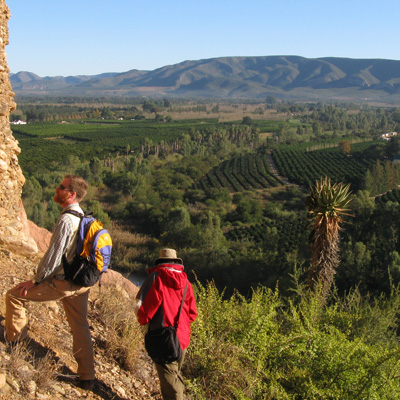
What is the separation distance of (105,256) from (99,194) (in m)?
42.3

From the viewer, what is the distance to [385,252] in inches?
853

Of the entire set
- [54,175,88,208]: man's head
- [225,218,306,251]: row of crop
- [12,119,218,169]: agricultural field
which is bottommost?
[225,218,306,251]: row of crop

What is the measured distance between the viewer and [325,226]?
30.0ft

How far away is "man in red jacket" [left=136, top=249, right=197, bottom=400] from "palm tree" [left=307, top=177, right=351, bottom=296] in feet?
20.5

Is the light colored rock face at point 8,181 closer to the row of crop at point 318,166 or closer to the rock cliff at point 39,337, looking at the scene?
the rock cliff at point 39,337

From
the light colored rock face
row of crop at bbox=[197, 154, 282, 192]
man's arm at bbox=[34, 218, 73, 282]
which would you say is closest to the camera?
man's arm at bbox=[34, 218, 73, 282]

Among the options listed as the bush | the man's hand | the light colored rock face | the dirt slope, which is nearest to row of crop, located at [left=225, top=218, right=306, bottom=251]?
the light colored rock face

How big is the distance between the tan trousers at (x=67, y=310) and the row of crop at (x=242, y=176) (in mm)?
44396

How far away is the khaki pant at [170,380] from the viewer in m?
3.24

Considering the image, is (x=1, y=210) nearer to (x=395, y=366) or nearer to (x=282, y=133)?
(x=395, y=366)

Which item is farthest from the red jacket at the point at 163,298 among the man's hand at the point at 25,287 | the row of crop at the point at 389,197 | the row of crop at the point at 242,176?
the row of crop at the point at 242,176

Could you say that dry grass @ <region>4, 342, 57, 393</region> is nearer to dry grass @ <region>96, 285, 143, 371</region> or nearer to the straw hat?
dry grass @ <region>96, 285, 143, 371</region>

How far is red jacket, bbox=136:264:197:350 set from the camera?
3.14 meters

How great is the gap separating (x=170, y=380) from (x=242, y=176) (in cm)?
5088
